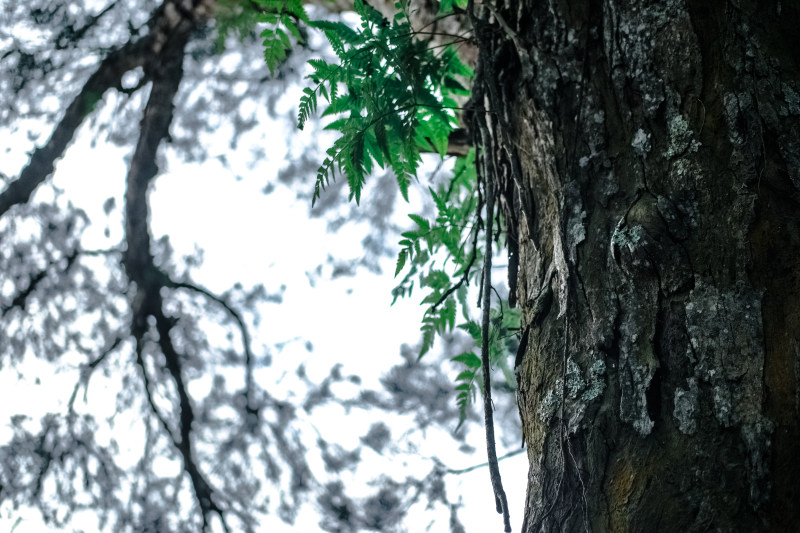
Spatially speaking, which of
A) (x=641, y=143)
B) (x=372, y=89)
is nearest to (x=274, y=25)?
(x=372, y=89)

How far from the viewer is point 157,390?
2090mm

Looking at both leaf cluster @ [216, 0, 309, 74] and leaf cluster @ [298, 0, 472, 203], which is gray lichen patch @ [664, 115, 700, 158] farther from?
leaf cluster @ [216, 0, 309, 74]

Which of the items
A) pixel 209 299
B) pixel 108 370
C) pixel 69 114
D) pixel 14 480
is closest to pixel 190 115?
pixel 69 114

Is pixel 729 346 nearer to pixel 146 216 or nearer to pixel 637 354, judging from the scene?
pixel 637 354

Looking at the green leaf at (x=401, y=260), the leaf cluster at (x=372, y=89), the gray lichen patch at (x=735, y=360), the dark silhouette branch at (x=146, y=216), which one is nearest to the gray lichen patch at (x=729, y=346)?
the gray lichen patch at (x=735, y=360)

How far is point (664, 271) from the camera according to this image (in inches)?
27.3

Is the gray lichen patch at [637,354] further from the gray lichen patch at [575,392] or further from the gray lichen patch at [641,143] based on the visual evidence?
the gray lichen patch at [641,143]

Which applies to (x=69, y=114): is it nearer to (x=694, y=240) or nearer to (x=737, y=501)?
(x=694, y=240)

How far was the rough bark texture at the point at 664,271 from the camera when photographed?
0.60m

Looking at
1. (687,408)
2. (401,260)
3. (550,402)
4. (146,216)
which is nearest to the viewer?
(687,408)

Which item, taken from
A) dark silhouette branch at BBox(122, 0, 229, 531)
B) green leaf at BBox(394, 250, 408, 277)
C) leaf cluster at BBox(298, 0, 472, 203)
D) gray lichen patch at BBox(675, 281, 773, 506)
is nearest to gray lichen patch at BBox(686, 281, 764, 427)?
gray lichen patch at BBox(675, 281, 773, 506)

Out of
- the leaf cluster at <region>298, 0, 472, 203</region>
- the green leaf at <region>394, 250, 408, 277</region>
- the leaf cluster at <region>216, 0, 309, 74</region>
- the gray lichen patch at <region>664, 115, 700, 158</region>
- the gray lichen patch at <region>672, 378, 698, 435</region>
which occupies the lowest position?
the gray lichen patch at <region>672, 378, 698, 435</region>

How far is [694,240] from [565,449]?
0.94 feet

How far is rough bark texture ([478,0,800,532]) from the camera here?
60 centimetres
